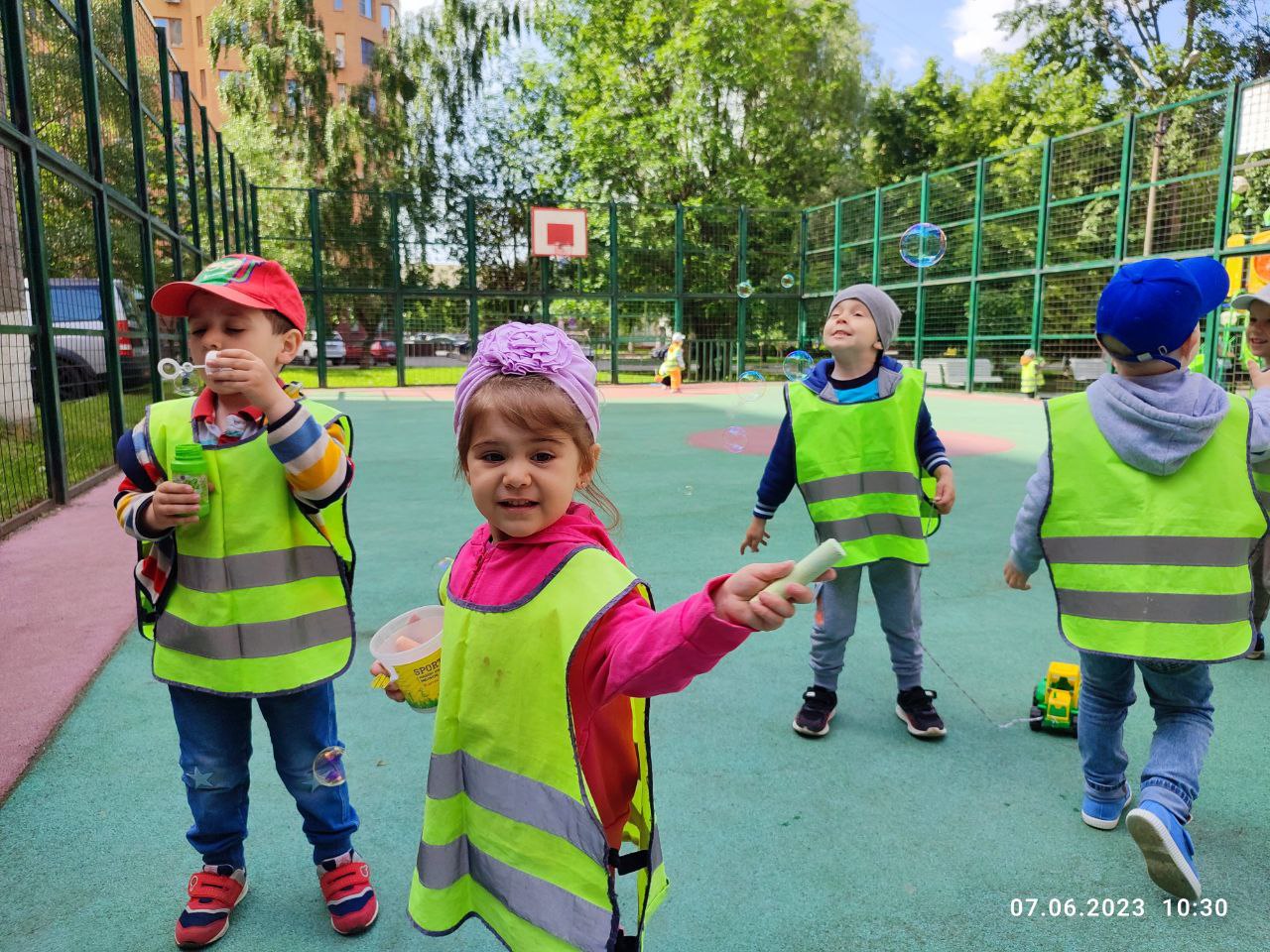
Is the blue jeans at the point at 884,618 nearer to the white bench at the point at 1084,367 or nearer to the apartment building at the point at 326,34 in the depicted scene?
the white bench at the point at 1084,367

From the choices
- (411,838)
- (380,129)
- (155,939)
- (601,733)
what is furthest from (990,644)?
(380,129)

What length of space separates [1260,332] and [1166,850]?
1.97 m

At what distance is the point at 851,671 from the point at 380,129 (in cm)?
3483

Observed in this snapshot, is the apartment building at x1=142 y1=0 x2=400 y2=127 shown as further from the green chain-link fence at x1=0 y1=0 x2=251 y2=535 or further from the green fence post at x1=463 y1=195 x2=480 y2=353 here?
the green chain-link fence at x1=0 y1=0 x2=251 y2=535

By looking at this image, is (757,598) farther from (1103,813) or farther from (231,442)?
(1103,813)

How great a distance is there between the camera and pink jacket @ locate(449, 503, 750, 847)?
4.00ft

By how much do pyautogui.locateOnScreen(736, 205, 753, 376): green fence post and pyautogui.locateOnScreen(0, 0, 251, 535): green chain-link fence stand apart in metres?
15.8

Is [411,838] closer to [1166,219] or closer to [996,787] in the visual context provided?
[996,787]

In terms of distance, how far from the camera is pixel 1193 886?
6.79 ft

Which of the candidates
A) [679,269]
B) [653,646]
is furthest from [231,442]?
[679,269]

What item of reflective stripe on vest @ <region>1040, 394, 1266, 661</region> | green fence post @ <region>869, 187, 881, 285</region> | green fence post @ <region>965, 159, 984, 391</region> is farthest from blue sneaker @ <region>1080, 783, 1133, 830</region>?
green fence post @ <region>869, 187, 881, 285</region>

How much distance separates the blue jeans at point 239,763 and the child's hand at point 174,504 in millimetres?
432

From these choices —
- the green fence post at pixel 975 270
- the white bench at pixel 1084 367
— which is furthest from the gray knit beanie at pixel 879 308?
the white bench at pixel 1084 367

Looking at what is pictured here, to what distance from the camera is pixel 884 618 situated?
10.4ft
